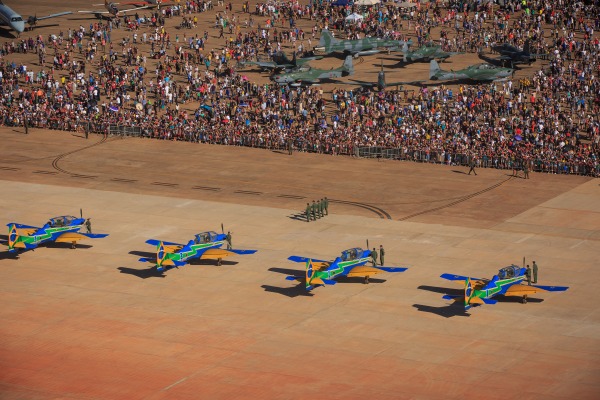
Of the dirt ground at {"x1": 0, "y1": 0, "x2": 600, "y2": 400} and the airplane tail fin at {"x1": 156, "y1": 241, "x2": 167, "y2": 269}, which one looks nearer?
the dirt ground at {"x1": 0, "y1": 0, "x2": 600, "y2": 400}

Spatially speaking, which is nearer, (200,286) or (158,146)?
(200,286)

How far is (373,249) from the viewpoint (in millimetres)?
72375

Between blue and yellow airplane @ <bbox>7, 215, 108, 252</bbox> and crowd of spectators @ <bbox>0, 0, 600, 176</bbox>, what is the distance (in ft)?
90.0

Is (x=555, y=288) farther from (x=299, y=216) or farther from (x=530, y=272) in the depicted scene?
(x=299, y=216)

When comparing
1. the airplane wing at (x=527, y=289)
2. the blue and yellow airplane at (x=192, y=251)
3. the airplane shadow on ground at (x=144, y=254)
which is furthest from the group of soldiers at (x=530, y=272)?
the airplane shadow on ground at (x=144, y=254)

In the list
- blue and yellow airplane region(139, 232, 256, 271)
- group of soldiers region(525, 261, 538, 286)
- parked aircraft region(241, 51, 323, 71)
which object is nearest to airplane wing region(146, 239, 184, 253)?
blue and yellow airplane region(139, 232, 256, 271)

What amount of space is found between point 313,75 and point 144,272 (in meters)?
46.5

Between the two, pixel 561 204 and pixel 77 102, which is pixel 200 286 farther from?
pixel 77 102

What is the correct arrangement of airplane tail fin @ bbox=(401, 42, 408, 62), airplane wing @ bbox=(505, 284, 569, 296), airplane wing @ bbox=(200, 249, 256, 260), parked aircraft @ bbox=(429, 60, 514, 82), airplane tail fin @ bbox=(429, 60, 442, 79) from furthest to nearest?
airplane tail fin @ bbox=(401, 42, 408, 62), airplane tail fin @ bbox=(429, 60, 442, 79), parked aircraft @ bbox=(429, 60, 514, 82), airplane wing @ bbox=(200, 249, 256, 260), airplane wing @ bbox=(505, 284, 569, 296)

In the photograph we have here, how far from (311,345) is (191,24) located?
268 ft

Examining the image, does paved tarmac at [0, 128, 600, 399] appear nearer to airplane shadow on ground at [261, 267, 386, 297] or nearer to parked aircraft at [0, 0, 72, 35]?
airplane shadow on ground at [261, 267, 386, 297]

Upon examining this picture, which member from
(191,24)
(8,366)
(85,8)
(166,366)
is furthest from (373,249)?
(85,8)

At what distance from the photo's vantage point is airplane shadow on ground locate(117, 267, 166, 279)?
72.6 metres

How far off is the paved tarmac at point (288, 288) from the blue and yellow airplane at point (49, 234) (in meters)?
0.99
